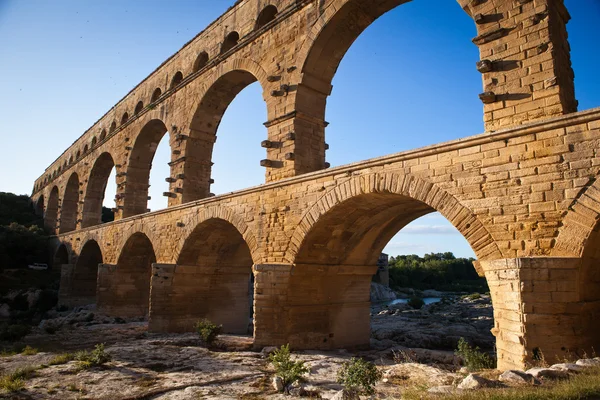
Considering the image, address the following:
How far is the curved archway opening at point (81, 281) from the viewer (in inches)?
785

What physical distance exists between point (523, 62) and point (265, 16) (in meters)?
7.56

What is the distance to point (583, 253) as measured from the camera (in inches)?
182

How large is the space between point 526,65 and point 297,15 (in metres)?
5.71

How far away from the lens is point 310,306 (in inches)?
335

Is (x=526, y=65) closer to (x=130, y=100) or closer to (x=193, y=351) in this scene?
(x=193, y=351)

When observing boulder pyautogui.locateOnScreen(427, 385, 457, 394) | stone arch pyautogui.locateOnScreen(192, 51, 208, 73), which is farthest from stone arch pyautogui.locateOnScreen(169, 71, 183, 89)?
boulder pyautogui.locateOnScreen(427, 385, 457, 394)

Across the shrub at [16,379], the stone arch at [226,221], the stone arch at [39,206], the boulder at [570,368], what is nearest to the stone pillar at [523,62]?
the boulder at [570,368]

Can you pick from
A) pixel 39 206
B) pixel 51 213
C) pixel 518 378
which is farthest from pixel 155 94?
pixel 39 206

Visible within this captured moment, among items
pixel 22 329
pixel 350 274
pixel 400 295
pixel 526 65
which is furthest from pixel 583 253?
pixel 400 295

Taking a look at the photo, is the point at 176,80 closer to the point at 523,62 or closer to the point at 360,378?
the point at 523,62

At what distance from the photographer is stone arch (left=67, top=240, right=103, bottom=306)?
65.4 feet

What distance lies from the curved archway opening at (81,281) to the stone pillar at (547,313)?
19396 mm

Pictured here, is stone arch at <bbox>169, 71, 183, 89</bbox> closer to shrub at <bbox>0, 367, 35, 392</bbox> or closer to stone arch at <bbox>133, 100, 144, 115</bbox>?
stone arch at <bbox>133, 100, 144, 115</bbox>

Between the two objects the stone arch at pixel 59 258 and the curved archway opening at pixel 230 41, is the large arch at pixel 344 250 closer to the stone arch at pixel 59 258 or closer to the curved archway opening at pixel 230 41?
the curved archway opening at pixel 230 41
